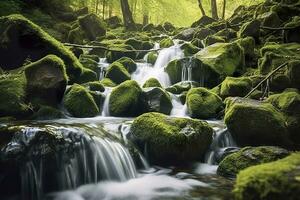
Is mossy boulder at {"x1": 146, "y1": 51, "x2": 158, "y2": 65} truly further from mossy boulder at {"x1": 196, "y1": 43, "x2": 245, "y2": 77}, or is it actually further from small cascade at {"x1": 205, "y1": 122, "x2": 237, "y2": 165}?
small cascade at {"x1": 205, "y1": 122, "x2": 237, "y2": 165}

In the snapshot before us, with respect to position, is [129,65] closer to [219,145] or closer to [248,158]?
[219,145]

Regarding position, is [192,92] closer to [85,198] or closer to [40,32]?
[40,32]

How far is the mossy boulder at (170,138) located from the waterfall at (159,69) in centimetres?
661

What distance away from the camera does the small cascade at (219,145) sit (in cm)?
757

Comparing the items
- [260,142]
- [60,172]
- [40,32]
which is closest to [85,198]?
[60,172]

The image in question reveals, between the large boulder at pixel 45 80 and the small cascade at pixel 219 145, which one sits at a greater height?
the large boulder at pixel 45 80

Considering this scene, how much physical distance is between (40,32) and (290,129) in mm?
7827

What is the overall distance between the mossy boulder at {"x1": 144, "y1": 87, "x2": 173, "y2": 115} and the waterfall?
3738mm

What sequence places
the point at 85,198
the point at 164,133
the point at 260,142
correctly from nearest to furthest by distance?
the point at 85,198
the point at 164,133
the point at 260,142

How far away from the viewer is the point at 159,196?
5.75 meters

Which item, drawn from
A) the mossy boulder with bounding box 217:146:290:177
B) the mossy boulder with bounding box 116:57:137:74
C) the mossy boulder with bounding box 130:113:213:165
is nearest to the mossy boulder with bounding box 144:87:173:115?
the mossy boulder with bounding box 130:113:213:165

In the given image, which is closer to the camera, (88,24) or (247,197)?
(247,197)

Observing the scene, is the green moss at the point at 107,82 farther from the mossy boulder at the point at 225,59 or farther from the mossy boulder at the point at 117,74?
the mossy boulder at the point at 225,59

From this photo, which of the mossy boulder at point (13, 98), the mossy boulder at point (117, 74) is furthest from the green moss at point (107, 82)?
the mossy boulder at point (13, 98)
